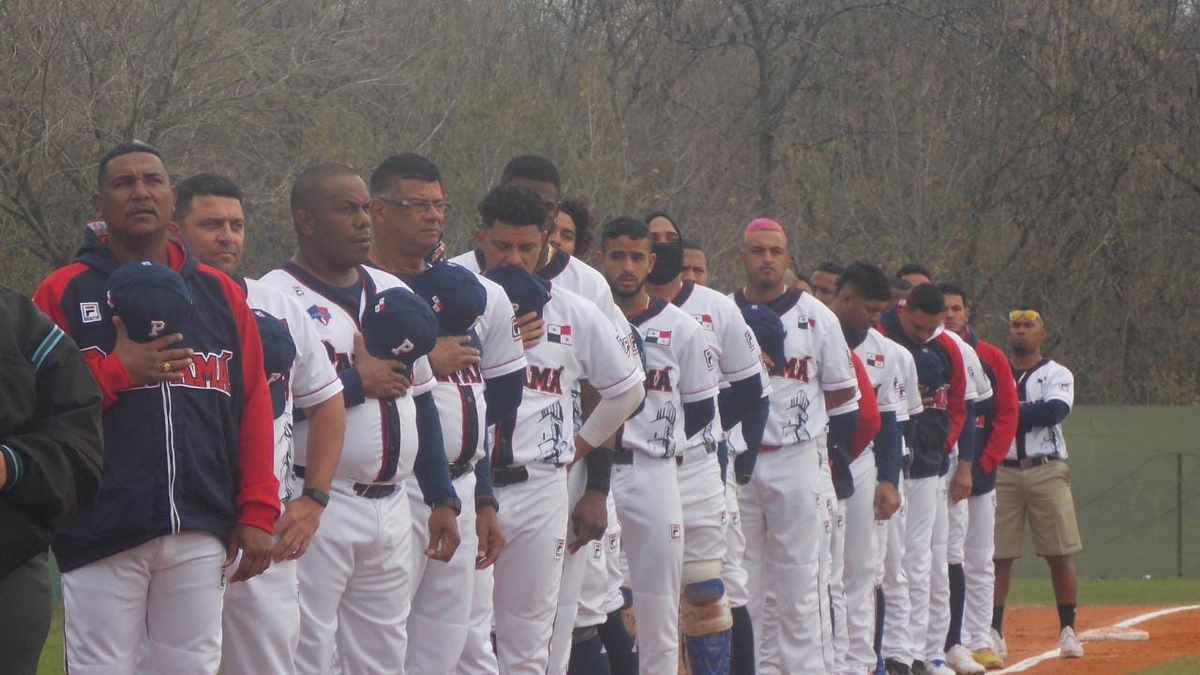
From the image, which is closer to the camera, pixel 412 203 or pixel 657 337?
pixel 412 203

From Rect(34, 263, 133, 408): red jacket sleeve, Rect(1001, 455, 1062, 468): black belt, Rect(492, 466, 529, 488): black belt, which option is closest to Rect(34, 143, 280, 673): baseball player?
Rect(34, 263, 133, 408): red jacket sleeve

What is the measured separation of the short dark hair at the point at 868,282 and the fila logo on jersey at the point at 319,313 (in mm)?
5520

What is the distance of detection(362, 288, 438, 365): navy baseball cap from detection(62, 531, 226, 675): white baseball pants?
1094mm

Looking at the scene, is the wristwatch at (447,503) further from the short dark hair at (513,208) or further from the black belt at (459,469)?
the short dark hair at (513,208)

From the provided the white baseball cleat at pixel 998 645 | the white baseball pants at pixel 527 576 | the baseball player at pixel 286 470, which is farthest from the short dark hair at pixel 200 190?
the white baseball cleat at pixel 998 645

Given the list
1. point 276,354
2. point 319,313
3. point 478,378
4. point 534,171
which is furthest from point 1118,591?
point 276,354

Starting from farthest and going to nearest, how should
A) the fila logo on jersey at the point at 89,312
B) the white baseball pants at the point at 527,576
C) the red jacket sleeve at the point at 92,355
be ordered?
the white baseball pants at the point at 527,576
the fila logo on jersey at the point at 89,312
the red jacket sleeve at the point at 92,355

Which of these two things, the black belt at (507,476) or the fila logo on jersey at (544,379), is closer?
the black belt at (507,476)

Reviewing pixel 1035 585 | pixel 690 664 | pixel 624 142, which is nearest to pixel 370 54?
pixel 624 142

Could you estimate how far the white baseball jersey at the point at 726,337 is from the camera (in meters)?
9.36

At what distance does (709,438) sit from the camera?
9117 mm

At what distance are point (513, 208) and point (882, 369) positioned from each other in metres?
4.83

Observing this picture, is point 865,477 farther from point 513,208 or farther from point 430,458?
point 430,458

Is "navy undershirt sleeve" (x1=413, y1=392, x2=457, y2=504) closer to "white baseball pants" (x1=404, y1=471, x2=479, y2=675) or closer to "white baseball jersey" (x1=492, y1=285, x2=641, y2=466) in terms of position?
"white baseball pants" (x1=404, y1=471, x2=479, y2=675)
